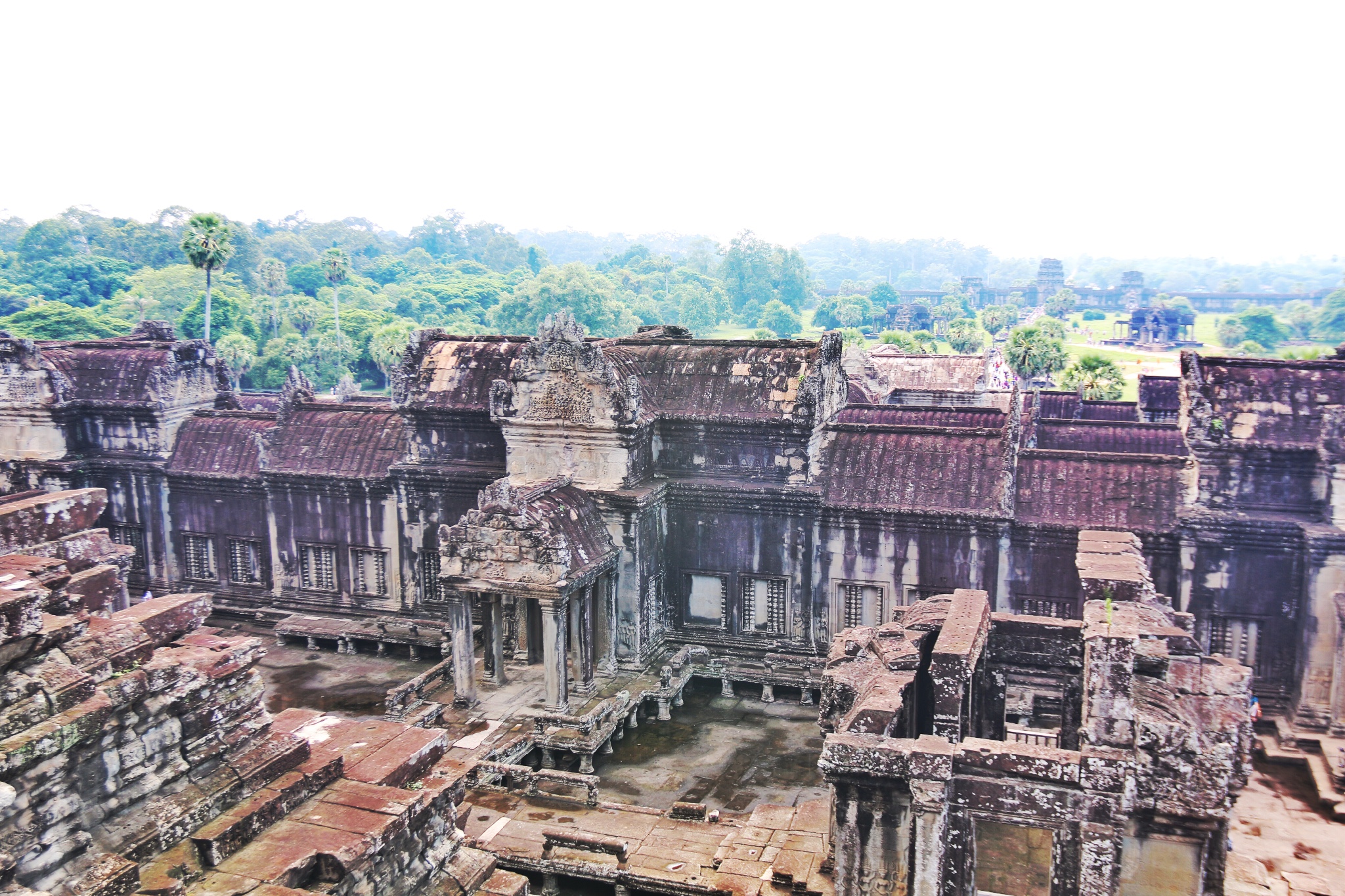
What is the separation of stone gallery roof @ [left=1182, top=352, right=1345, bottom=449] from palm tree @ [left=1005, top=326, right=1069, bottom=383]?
116ft

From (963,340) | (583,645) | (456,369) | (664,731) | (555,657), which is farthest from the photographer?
(963,340)

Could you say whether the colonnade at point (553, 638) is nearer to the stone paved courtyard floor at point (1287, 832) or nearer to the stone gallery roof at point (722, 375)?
the stone gallery roof at point (722, 375)

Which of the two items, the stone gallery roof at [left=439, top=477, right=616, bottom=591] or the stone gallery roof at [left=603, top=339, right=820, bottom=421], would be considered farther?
the stone gallery roof at [left=603, top=339, right=820, bottom=421]

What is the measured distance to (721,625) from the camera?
25719mm

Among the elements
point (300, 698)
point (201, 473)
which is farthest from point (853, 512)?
point (201, 473)

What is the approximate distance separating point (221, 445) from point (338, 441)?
3953 millimetres

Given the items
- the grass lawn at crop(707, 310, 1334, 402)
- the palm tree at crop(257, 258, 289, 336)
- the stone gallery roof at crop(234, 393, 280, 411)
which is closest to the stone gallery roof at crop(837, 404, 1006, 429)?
the stone gallery roof at crop(234, 393, 280, 411)

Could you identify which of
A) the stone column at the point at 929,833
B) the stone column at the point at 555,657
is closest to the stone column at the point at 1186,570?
the stone column at the point at 929,833

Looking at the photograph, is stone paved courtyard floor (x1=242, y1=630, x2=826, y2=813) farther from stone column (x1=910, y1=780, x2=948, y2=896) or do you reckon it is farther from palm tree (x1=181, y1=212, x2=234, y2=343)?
palm tree (x1=181, y1=212, x2=234, y2=343)

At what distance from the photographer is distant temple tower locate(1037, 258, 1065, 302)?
643ft

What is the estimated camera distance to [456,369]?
92.3ft

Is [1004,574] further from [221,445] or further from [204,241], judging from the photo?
[204,241]

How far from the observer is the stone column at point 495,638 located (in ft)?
78.6

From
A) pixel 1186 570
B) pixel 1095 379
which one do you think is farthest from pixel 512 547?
pixel 1095 379
